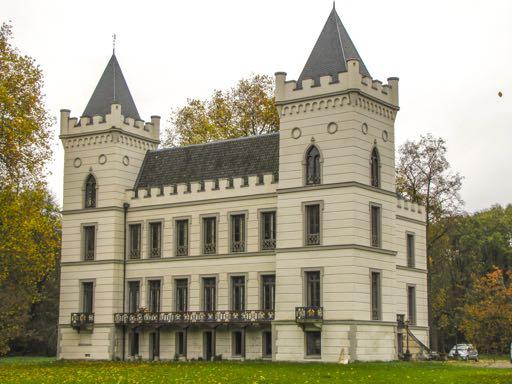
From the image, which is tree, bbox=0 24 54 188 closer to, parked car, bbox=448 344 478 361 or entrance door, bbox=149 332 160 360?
entrance door, bbox=149 332 160 360

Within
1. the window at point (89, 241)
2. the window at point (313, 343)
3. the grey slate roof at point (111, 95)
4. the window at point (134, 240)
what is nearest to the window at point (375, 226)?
the window at point (313, 343)

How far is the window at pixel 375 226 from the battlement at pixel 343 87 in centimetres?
534

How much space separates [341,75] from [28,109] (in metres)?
14.6

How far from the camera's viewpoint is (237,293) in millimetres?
44125

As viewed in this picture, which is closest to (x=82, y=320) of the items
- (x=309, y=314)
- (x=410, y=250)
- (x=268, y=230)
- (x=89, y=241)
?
(x=89, y=241)

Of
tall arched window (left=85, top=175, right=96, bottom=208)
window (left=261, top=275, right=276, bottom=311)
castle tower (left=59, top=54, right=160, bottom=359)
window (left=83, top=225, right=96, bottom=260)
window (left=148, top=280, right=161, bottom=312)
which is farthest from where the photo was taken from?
tall arched window (left=85, top=175, right=96, bottom=208)

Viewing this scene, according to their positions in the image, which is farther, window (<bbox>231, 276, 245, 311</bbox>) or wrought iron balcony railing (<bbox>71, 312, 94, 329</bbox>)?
wrought iron balcony railing (<bbox>71, 312, 94, 329</bbox>)

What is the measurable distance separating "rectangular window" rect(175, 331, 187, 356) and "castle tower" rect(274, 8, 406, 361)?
6382 millimetres

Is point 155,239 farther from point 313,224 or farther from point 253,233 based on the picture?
point 313,224

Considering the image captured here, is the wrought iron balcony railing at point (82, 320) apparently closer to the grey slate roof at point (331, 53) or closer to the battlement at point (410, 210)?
the grey slate roof at point (331, 53)

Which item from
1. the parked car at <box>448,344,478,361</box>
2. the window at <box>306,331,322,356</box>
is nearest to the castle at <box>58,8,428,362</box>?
the window at <box>306,331,322,356</box>

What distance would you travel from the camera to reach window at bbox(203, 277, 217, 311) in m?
44.9

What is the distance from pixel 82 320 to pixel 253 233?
1096cm

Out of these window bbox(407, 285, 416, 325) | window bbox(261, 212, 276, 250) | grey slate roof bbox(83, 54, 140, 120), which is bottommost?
window bbox(407, 285, 416, 325)
